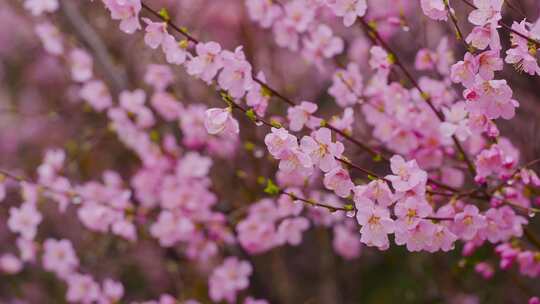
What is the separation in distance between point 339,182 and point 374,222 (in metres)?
0.13

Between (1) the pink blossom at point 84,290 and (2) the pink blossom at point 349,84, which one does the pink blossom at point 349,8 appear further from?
(1) the pink blossom at point 84,290

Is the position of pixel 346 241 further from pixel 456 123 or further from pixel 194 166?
pixel 456 123

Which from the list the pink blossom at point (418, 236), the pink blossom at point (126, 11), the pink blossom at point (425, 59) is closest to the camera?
the pink blossom at point (418, 236)

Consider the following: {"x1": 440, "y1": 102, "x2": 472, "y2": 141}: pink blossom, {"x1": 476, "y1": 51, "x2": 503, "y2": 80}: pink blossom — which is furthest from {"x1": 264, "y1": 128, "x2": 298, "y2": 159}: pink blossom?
{"x1": 440, "y1": 102, "x2": 472, "y2": 141}: pink blossom

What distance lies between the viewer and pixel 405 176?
1.61 m

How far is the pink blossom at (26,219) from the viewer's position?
2.60 meters

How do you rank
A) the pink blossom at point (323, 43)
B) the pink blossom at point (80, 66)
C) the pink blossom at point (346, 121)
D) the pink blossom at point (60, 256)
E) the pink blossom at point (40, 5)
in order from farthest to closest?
the pink blossom at point (80, 66), the pink blossom at point (60, 256), the pink blossom at point (40, 5), the pink blossom at point (323, 43), the pink blossom at point (346, 121)

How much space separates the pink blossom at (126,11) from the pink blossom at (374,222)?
30.0 inches

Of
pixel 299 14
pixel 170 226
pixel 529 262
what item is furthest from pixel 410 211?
pixel 170 226

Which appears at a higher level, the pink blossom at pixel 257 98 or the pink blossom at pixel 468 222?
the pink blossom at pixel 257 98

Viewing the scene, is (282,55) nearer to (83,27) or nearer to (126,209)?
(83,27)

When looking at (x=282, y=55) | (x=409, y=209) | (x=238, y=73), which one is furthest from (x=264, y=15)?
(x=282, y=55)

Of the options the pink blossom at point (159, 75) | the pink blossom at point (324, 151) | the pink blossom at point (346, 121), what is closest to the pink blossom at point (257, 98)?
the pink blossom at point (346, 121)

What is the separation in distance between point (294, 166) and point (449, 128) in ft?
1.88
